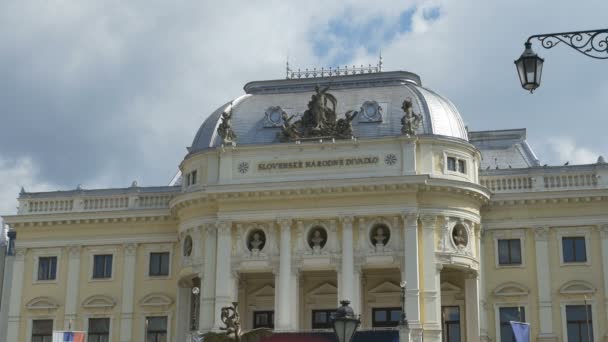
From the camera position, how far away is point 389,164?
45.9 metres

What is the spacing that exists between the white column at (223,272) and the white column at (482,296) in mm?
11529

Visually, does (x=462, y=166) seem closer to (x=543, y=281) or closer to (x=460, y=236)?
(x=460, y=236)

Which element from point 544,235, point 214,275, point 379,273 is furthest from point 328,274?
point 544,235

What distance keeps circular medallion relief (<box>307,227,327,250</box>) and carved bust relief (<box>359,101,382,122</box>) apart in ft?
20.3

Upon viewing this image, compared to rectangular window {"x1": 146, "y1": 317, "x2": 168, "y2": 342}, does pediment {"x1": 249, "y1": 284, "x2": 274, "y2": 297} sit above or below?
above

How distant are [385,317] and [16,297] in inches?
757

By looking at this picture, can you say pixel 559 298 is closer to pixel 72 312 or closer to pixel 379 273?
pixel 379 273

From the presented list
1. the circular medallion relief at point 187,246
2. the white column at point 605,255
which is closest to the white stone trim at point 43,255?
the circular medallion relief at point 187,246

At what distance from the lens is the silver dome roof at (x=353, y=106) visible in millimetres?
48312

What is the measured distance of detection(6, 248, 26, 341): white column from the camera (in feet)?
166

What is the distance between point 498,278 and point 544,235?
9.81 ft

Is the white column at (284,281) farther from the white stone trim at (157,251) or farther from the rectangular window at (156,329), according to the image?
the rectangular window at (156,329)

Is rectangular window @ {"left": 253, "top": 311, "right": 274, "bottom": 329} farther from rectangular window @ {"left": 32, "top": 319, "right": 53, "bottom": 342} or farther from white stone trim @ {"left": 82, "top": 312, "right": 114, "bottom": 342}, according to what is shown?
rectangular window @ {"left": 32, "top": 319, "right": 53, "bottom": 342}

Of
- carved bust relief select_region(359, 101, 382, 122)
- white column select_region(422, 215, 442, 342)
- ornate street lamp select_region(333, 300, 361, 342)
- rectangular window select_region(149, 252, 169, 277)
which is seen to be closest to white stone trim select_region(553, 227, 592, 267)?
white column select_region(422, 215, 442, 342)
